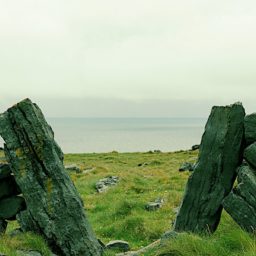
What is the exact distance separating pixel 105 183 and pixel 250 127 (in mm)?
25809

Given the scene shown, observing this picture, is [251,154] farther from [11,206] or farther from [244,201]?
[11,206]

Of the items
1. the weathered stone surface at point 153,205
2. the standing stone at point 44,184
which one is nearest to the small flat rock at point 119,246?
the standing stone at point 44,184

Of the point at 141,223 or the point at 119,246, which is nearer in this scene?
the point at 119,246

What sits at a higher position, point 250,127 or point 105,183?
point 250,127

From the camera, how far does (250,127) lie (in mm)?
19328

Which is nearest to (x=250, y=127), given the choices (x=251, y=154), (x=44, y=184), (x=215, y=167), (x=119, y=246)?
(x=251, y=154)

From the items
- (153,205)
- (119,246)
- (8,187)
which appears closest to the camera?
(8,187)

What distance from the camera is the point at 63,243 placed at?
18312mm

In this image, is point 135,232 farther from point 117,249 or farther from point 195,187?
point 195,187

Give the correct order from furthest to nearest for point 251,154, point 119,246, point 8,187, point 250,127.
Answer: point 119,246, point 8,187, point 250,127, point 251,154

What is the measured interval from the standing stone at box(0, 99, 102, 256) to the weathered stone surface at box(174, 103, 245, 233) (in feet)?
15.8

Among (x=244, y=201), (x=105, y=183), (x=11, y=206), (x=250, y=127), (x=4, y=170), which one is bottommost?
(x=105, y=183)

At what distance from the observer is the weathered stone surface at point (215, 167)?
19969 millimetres

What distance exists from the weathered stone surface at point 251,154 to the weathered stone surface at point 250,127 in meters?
0.59
